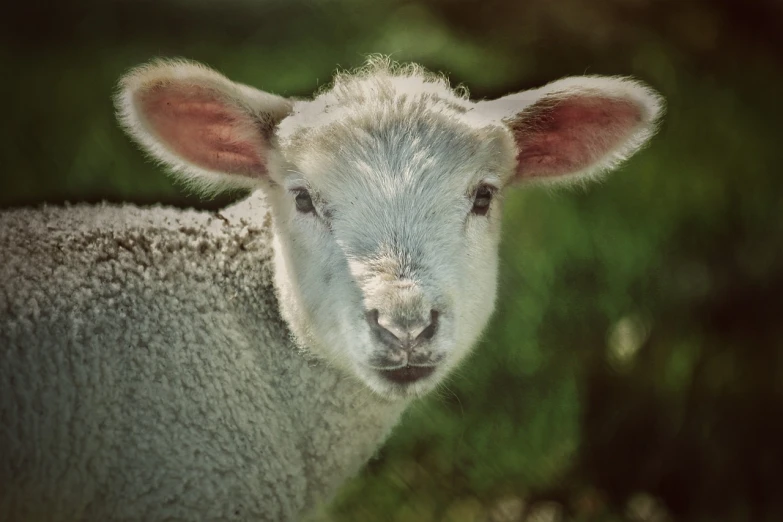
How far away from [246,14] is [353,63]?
202mm

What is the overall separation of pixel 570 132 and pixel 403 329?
0.47 meters

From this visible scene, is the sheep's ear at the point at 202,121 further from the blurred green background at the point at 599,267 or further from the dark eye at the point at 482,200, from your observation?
the dark eye at the point at 482,200

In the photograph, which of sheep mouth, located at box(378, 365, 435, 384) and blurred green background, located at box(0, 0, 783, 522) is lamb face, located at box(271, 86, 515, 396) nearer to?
sheep mouth, located at box(378, 365, 435, 384)

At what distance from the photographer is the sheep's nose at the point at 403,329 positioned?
3.34ft

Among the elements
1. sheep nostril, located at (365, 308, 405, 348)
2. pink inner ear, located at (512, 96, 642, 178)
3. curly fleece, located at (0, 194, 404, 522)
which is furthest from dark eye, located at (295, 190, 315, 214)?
pink inner ear, located at (512, 96, 642, 178)

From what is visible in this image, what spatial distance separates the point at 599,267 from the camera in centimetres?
147

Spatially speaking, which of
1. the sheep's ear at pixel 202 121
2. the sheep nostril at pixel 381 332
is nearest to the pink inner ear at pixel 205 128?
the sheep's ear at pixel 202 121

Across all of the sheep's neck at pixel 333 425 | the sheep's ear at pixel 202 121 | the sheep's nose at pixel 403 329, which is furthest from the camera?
the sheep's neck at pixel 333 425

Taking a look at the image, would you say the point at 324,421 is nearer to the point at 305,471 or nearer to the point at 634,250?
the point at 305,471

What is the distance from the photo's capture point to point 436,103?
121 centimetres

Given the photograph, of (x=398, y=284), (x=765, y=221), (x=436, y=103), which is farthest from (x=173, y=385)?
(x=765, y=221)

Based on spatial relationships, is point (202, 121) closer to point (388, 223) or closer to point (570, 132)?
point (388, 223)

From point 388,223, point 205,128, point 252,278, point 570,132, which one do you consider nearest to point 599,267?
point 570,132

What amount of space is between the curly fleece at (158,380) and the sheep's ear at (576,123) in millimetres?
445
